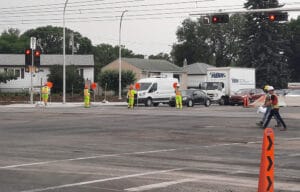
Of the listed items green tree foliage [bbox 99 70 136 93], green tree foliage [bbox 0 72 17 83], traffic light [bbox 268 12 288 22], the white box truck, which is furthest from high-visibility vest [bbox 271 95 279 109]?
green tree foliage [bbox 0 72 17 83]

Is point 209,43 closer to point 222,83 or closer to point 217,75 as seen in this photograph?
point 217,75

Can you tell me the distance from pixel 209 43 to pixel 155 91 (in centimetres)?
7377

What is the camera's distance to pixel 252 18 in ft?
264

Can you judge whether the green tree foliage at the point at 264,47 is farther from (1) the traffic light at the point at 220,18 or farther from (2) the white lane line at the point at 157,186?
(2) the white lane line at the point at 157,186

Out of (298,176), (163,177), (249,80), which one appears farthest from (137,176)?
(249,80)

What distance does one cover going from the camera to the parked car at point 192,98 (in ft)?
154

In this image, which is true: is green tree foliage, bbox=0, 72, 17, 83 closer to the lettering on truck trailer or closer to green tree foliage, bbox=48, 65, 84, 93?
green tree foliage, bbox=48, 65, 84, 93

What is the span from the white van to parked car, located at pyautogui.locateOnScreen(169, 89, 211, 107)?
179 cm

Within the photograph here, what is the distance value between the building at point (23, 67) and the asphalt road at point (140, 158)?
55.8m

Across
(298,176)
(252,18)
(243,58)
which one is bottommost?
(298,176)

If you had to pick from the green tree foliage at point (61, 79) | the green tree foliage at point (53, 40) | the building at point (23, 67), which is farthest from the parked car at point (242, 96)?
the green tree foliage at point (53, 40)

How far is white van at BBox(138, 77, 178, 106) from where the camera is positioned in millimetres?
48000

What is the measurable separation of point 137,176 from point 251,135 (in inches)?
391

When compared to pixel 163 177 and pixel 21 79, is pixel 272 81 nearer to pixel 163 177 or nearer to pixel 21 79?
pixel 21 79
